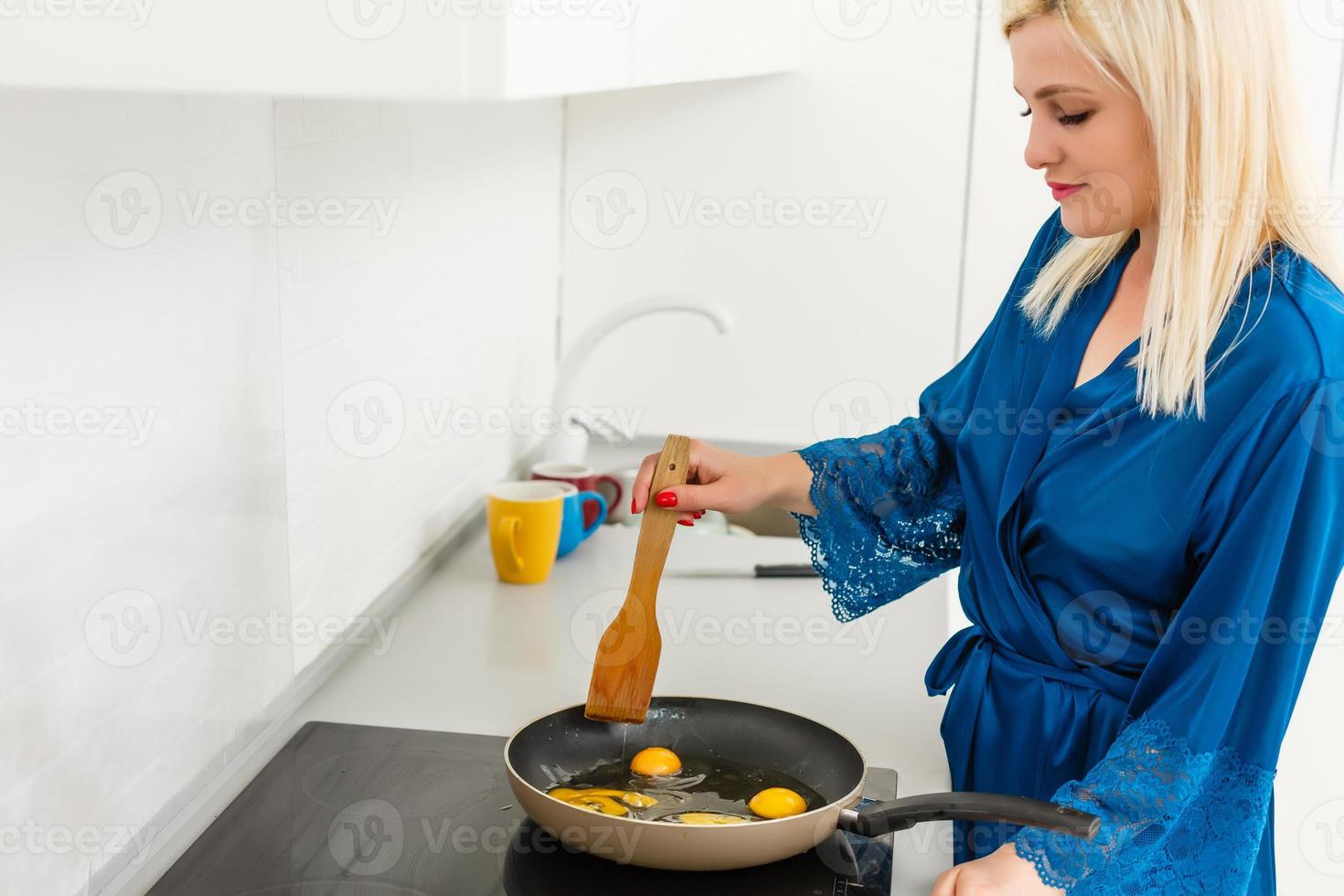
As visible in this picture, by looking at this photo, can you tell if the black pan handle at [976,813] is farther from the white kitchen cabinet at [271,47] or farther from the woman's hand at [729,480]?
the white kitchen cabinet at [271,47]

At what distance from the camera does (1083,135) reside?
3.34 ft

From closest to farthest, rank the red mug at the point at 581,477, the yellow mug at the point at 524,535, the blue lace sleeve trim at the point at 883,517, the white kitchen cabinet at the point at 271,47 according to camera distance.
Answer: the white kitchen cabinet at the point at 271,47, the blue lace sleeve trim at the point at 883,517, the yellow mug at the point at 524,535, the red mug at the point at 581,477

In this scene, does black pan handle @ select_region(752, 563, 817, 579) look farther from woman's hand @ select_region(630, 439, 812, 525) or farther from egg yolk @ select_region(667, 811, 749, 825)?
egg yolk @ select_region(667, 811, 749, 825)

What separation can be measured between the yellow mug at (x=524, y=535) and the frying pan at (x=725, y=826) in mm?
490

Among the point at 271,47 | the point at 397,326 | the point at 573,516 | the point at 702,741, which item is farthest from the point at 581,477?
the point at 271,47

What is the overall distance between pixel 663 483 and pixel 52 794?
0.54 metres

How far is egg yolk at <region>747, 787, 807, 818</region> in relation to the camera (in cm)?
102

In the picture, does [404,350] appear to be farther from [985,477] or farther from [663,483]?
[985,477]

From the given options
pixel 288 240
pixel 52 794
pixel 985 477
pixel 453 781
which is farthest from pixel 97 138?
pixel 985 477

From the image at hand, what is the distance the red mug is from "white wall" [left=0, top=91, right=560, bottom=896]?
0.87 feet

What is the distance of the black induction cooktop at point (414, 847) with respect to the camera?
973 mm

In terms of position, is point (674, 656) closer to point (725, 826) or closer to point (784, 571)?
point (784, 571)

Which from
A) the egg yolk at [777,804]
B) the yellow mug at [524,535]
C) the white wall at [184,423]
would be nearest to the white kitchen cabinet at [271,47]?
the white wall at [184,423]

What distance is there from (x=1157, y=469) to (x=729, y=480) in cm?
41
